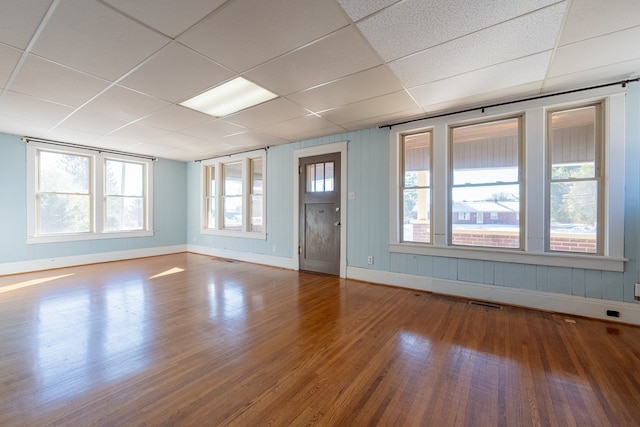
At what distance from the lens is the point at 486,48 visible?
219 cm

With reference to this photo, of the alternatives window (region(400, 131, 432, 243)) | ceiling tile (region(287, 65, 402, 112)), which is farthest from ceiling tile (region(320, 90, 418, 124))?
window (region(400, 131, 432, 243))

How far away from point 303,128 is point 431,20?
2.71 metres

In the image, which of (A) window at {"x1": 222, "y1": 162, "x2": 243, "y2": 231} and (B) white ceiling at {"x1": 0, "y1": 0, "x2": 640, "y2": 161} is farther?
(A) window at {"x1": 222, "y1": 162, "x2": 243, "y2": 231}

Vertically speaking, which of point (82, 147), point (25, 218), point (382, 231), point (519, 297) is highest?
point (82, 147)

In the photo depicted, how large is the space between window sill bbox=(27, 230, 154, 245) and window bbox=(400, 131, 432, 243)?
6108mm

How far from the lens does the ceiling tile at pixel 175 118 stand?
357 centimetres

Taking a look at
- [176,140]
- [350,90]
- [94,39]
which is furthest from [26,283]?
[350,90]

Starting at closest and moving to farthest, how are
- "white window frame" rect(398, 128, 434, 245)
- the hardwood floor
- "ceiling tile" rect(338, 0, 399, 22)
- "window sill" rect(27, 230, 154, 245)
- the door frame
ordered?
the hardwood floor
"ceiling tile" rect(338, 0, 399, 22)
"white window frame" rect(398, 128, 434, 245)
the door frame
"window sill" rect(27, 230, 154, 245)

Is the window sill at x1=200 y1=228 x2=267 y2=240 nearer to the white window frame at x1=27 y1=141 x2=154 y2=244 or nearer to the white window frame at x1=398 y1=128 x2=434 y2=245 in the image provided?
the white window frame at x1=27 y1=141 x2=154 y2=244

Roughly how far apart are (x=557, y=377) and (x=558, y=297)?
63.1 inches

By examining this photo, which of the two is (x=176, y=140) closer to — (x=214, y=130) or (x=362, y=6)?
(x=214, y=130)

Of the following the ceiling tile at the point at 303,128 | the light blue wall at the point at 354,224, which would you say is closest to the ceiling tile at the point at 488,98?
the light blue wall at the point at 354,224

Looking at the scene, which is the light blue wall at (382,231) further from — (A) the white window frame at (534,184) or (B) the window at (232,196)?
(B) the window at (232,196)

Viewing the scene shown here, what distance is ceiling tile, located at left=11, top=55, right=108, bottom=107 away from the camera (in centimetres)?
247
